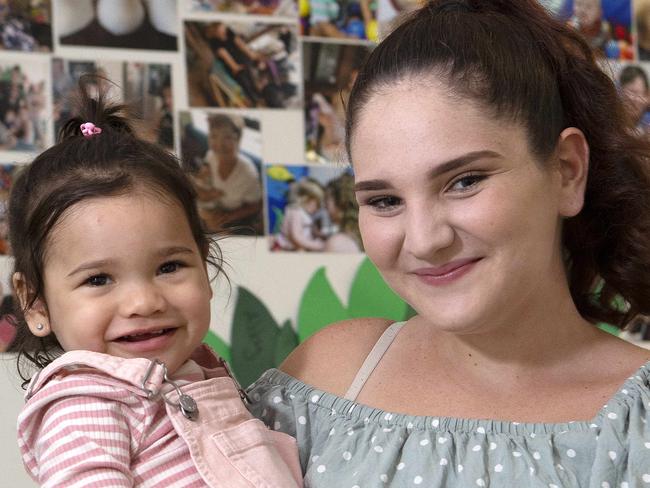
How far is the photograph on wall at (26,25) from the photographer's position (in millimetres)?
1917

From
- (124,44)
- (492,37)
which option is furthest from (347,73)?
(492,37)

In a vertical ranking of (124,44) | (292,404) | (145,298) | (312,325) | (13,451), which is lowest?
(13,451)

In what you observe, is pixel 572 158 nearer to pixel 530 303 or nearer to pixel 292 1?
pixel 530 303

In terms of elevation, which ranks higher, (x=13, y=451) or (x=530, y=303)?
(x=530, y=303)

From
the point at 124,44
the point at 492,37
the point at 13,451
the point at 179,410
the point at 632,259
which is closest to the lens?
the point at 179,410

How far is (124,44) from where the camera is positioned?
200 centimetres

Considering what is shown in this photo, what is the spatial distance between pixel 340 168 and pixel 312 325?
1.11 ft

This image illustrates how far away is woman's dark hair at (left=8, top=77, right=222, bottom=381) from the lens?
1318 millimetres

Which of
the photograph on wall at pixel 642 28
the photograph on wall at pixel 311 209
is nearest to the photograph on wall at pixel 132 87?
the photograph on wall at pixel 311 209

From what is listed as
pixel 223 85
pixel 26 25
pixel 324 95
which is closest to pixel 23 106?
pixel 26 25

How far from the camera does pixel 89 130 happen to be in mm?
1421

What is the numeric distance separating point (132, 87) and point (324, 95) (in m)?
0.42

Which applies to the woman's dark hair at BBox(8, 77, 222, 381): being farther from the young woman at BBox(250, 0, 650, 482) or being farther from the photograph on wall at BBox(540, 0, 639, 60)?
the photograph on wall at BBox(540, 0, 639, 60)

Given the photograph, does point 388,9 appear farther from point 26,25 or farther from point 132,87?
point 26,25
